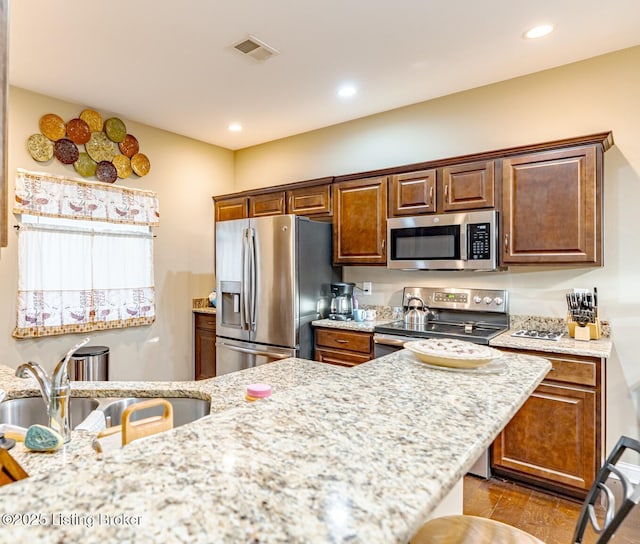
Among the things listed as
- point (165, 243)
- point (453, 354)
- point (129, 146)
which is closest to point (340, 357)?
point (453, 354)

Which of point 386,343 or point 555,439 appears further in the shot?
point 386,343

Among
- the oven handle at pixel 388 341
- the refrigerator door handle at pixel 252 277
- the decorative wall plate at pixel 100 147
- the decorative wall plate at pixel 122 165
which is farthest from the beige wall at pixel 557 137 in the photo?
the decorative wall plate at pixel 100 147

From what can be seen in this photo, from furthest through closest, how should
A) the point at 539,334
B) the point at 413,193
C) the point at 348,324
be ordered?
the point at 348,324
the point at 413,193
the point at 539,334

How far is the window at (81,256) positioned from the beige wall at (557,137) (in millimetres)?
2047

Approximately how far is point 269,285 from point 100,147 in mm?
1933

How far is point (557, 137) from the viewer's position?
9.36ft

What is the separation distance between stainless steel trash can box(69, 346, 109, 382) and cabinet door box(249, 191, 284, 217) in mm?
1884

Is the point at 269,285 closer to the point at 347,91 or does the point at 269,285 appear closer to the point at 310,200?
the point at 310,200

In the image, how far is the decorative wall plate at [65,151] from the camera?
329 cm

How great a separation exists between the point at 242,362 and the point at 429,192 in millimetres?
2154

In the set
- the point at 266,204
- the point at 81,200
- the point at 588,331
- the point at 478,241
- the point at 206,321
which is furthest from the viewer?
the point at 206,321

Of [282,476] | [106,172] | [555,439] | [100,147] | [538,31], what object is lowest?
[555,439]

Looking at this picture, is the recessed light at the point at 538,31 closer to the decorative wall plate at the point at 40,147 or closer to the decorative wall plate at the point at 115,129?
the decorative wall plate at the point at 115,129

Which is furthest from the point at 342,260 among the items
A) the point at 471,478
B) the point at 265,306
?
the point at 471,478
